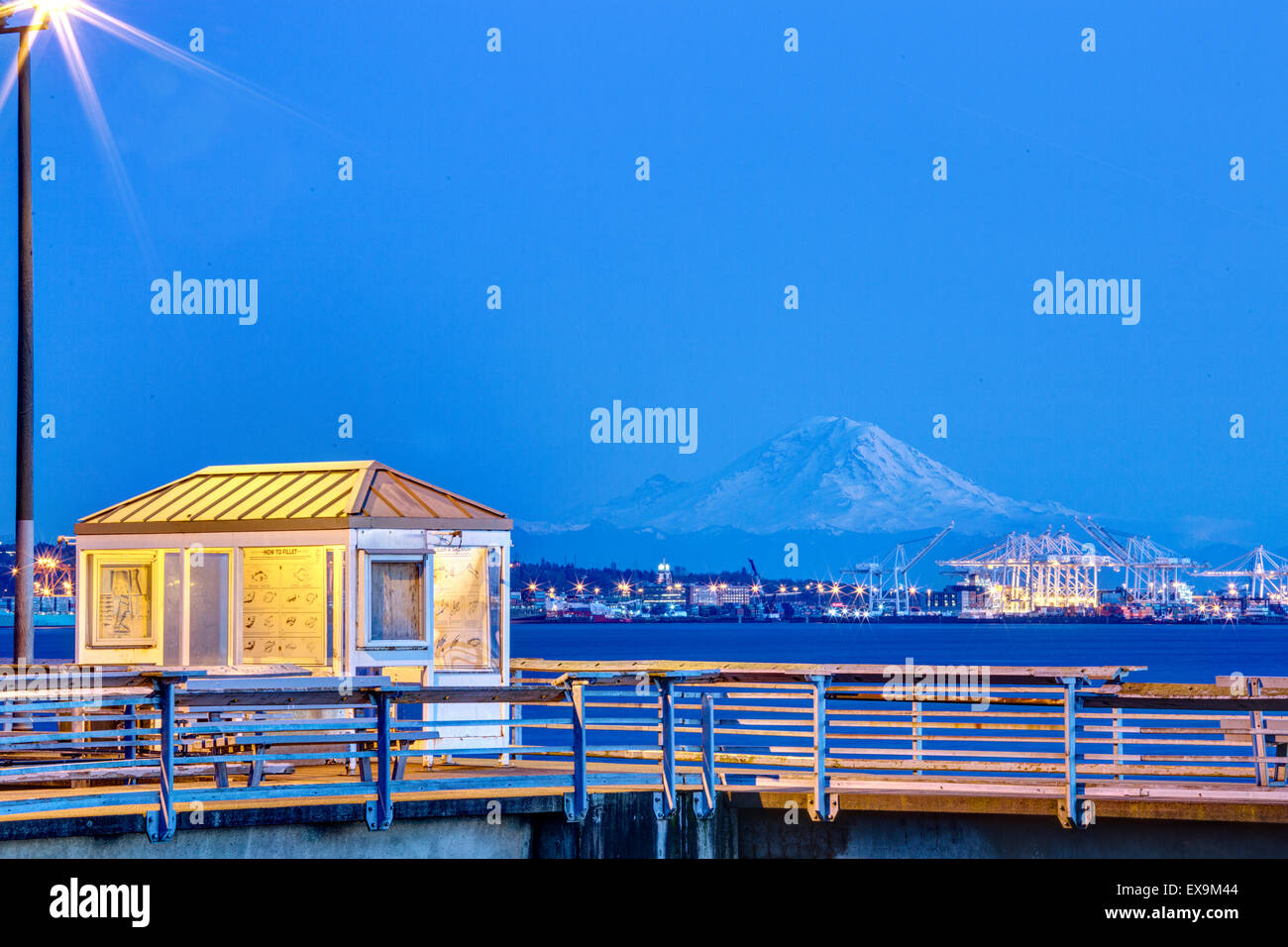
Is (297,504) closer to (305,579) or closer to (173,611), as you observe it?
(305,579)

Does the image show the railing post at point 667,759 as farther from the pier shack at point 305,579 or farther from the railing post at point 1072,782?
the pier shack at point 305,579

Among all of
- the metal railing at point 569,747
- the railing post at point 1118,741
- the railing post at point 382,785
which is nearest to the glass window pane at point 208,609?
the metal railing at point 569,747

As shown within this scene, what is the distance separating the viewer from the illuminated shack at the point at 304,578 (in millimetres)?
19250

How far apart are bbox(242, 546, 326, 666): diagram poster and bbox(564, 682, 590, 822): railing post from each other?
613 centimetres

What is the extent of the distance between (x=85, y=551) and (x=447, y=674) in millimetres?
4722

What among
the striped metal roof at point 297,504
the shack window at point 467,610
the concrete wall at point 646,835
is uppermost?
the striped metal roof at point 297,504

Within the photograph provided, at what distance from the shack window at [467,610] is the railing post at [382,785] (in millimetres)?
7035

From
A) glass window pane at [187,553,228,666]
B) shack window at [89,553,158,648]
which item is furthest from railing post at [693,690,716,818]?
→ shack window at [89,553,158,648]

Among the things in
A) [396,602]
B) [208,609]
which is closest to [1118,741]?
[396,602]

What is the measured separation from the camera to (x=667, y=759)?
47.6ft

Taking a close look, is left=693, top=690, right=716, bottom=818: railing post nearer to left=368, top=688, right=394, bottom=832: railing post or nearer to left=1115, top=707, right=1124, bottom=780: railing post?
left=368, top=688, right=394, bottom=832: railing post

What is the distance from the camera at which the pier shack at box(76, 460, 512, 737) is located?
1925 centimetres

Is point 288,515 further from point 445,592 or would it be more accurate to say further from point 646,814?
point 646,814
